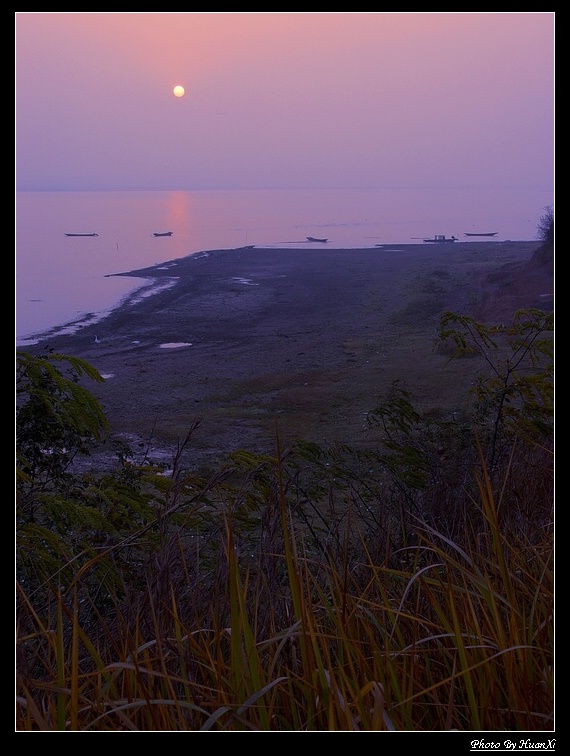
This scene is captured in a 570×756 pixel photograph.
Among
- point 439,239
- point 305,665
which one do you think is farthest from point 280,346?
point 439,239

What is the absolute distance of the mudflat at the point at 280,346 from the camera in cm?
1117

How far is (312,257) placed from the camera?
36.1m

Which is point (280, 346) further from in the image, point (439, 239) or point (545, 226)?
point (439, 239)

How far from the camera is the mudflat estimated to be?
36.7 ft

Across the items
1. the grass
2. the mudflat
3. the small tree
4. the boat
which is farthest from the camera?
the boat

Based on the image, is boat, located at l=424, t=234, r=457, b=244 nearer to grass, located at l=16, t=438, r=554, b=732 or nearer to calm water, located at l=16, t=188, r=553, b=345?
calm water, located at l=16, t=188, r=553, b=345

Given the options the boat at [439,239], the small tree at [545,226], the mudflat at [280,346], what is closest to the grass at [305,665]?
the mudflat at [280,346]

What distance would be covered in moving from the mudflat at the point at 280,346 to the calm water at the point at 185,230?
134 cm

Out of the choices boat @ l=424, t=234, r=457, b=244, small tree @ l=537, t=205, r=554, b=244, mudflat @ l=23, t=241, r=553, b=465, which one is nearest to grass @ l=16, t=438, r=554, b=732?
mudflat @ l=23, t=241, r=553, b=465

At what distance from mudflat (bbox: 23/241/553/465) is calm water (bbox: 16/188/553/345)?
1339 millimetres

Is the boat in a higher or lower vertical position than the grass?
higher
